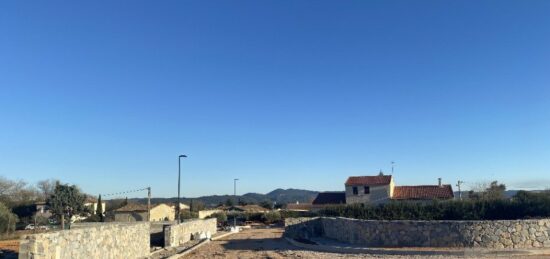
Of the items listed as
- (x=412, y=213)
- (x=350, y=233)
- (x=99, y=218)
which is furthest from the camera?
(x=99, y=218)

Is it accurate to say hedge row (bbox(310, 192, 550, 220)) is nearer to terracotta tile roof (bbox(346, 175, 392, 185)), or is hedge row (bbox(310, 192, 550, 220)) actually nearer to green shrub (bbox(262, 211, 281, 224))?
terracotta tile roof (bbox(346, 175, 392, 185))

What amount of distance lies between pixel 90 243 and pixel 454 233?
47.1 feet

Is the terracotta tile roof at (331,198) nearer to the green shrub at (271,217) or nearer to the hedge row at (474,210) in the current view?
the green shrub at (271,217)

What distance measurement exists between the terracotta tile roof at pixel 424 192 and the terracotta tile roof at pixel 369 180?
195 centimetres

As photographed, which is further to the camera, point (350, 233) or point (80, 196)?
point (80, 196)

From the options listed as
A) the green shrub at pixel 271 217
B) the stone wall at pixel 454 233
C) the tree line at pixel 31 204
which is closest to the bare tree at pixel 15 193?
the tree line at pixel 31 204

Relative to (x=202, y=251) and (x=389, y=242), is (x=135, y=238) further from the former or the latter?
(x=389, y=242)

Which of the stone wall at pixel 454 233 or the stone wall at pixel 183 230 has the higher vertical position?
the stone wall at pixel 454 233

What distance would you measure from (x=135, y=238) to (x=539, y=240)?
16768mm

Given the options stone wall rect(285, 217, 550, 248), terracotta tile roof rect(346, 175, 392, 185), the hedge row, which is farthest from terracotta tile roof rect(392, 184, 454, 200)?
→ stone wall rect(285, 217, 550, 248)

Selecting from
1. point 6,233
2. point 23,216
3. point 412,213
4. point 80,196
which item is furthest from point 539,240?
point 23,216

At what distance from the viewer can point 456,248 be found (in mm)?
21250

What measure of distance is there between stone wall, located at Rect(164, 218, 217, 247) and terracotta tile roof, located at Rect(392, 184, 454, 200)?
27.0 meters

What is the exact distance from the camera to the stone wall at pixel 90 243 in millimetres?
13273
